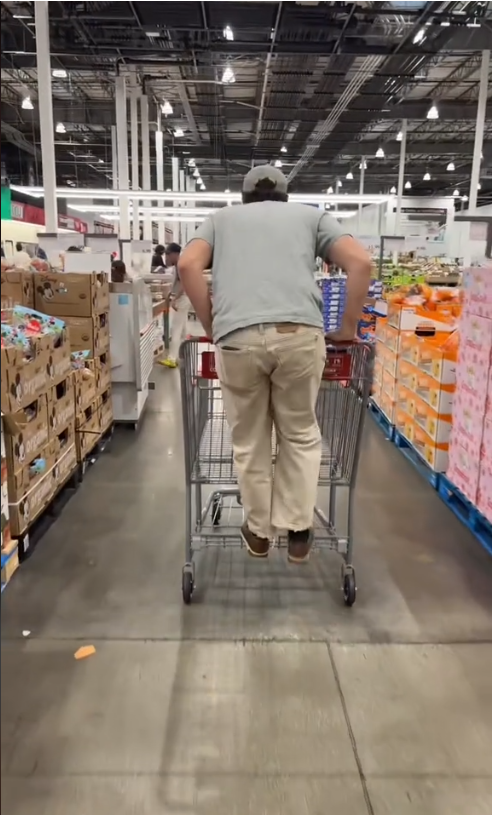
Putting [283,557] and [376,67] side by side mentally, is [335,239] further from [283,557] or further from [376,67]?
[376,67]

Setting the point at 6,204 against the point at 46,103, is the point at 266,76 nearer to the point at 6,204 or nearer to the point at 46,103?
the point at 46,103

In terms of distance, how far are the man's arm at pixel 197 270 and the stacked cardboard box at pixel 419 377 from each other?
2.45 metres

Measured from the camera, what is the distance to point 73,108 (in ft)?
47.6

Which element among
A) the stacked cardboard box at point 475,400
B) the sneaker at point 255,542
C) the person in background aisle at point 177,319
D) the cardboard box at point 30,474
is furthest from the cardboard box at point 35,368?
the person in background aisle at point 177,319

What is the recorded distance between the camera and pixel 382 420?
6.60m

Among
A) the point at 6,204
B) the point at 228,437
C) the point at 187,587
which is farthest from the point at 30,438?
the point at 6,204

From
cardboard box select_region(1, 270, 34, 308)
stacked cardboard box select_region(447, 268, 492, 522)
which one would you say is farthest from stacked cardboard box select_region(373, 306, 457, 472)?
cardboard box select_region(1, 270, 34, 308)

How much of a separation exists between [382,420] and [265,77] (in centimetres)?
820

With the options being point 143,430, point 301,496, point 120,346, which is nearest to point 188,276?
point 301,496

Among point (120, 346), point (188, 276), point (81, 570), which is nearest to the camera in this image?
point (188, 276)

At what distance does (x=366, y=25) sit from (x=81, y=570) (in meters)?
8.51

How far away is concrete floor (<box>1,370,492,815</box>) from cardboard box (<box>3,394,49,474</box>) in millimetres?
568

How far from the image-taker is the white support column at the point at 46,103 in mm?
6789

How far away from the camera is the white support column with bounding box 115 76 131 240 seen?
10820 millimetres
